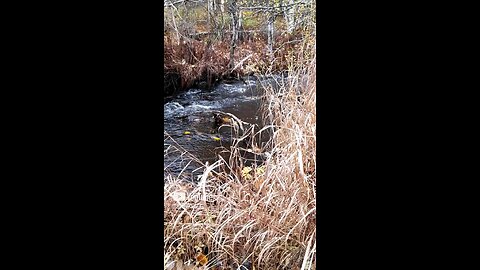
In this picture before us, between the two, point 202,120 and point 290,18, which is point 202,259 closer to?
point 202,120

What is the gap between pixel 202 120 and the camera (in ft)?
5.52

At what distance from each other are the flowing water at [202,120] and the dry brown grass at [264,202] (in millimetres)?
38

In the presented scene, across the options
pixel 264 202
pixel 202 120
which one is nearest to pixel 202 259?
pixel 264 202

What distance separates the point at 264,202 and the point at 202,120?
1.12 ft

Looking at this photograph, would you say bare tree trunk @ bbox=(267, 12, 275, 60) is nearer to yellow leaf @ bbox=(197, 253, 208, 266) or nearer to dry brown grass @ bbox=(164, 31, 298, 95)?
dry brown grass @ bbox=(164, 31, 298, 95)

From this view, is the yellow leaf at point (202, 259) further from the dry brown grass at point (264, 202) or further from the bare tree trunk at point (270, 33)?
the bare tree trunk at point (270, 33)

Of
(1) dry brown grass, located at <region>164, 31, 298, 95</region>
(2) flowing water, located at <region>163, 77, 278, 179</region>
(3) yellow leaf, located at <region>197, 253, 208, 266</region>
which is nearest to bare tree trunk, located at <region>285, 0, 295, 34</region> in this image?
(1) dry brown grass, located at <region>164, 31, 298, 95</region>

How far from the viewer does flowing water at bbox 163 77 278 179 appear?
1.65m

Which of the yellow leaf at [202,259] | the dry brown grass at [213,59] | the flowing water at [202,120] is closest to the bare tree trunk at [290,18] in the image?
the dry brown grass at [213,59]

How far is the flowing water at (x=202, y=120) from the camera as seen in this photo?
1646 mm

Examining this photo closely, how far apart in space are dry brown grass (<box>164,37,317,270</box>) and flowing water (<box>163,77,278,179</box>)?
0.12 ft

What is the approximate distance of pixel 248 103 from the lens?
1698 mm
